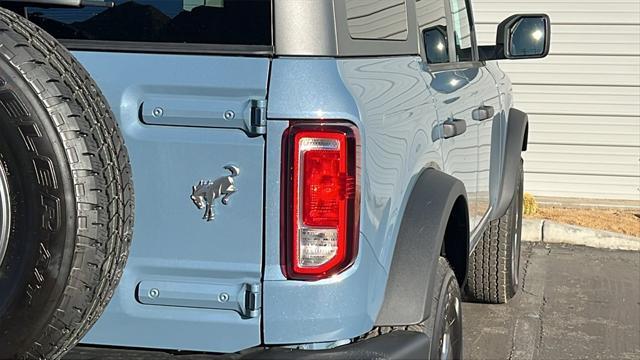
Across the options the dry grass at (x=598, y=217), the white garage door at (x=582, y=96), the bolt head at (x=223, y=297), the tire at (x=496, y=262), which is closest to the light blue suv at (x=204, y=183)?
the bolt head at (x=223, y=297)

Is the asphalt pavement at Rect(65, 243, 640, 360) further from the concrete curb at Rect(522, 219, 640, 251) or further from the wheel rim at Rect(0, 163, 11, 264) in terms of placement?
the wheel rim at Rect(0, 163, 11, 264)

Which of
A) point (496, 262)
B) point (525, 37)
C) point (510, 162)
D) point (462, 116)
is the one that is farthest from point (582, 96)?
point (462, 116)

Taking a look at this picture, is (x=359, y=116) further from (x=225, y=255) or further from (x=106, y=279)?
(x=106, y=279)

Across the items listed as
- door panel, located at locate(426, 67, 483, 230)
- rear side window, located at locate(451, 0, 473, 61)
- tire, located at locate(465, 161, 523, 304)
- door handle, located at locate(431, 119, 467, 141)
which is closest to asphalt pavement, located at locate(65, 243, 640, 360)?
tire, located at locate(465, 161, 523, 304)

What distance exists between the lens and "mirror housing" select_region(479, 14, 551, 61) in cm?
452

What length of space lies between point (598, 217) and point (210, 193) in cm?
643

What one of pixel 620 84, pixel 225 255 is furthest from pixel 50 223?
pixel 620 84

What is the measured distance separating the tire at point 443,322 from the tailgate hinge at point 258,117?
0.72 metres

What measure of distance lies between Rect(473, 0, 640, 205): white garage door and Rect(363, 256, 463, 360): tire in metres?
5.49

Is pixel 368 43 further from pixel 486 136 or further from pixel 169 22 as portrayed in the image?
pixel 486 136

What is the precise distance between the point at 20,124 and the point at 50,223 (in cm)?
24

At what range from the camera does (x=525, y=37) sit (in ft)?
14.9

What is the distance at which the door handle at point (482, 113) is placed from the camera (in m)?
A: 4.25

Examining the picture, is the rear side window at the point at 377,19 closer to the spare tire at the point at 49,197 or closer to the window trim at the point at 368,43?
the window trim at the point at 368,43
